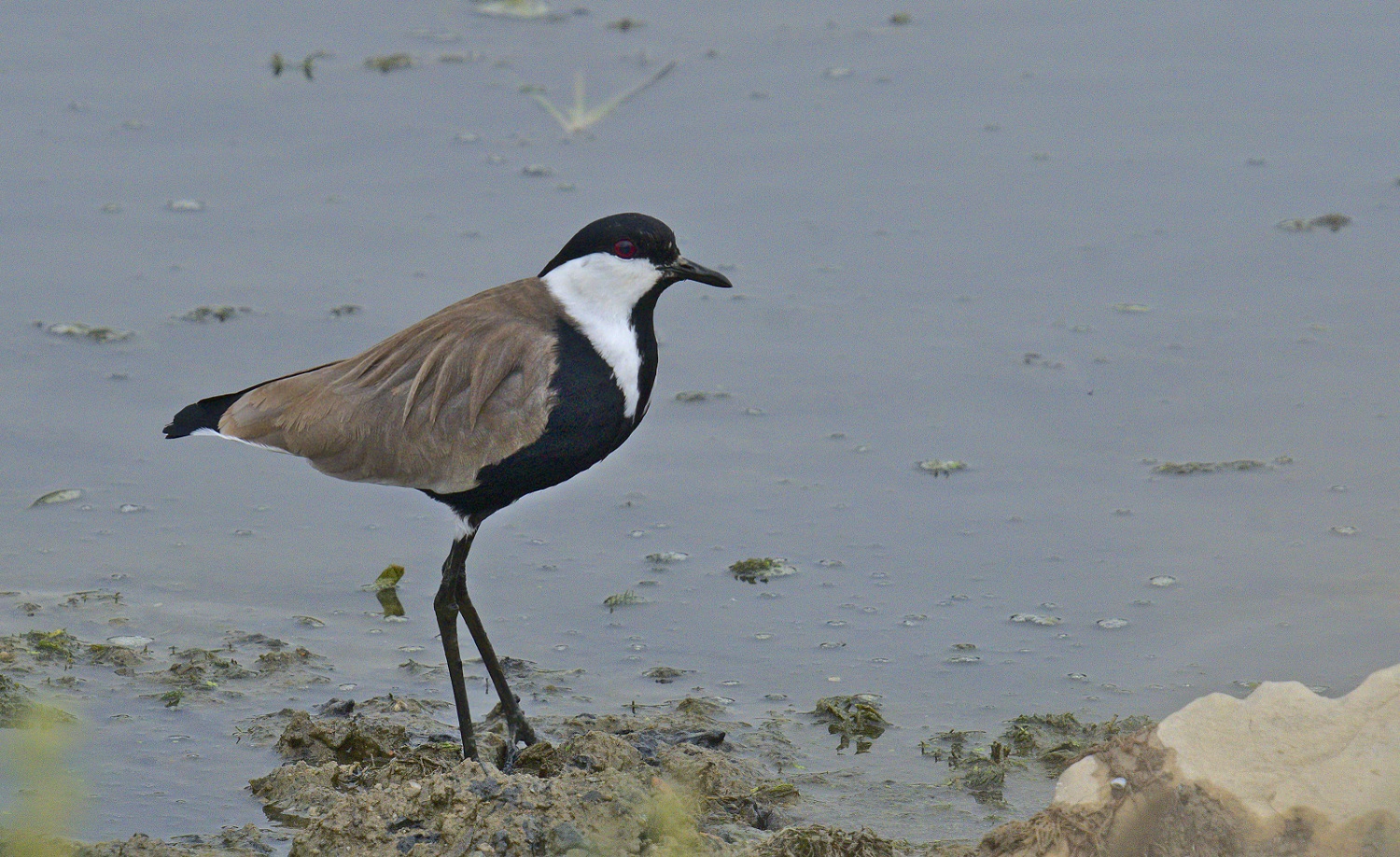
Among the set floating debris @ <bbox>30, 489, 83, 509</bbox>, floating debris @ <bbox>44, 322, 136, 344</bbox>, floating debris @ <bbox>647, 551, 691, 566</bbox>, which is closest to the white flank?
floating debris @ <bbox>30, 489, 83, 509</bbox>

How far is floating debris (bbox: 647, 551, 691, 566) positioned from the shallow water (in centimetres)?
4

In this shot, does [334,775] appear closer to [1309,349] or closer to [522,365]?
[522,365]

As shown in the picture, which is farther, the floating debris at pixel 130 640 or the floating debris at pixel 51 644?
the floating debris at pixel 130 640

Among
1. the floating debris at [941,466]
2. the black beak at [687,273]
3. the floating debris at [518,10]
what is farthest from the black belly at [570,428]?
the floating debris at [518,10]

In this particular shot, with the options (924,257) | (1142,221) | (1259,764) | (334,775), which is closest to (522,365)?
(334,775)

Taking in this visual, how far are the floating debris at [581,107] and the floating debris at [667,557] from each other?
13.9ft

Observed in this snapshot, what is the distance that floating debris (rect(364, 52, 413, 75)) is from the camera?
1145cm

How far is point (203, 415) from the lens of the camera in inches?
251

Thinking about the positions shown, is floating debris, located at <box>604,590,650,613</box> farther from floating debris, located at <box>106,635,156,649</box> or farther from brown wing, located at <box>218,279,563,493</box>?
floating debris, located at <box>106,635,156,649</box>

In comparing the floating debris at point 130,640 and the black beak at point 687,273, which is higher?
the black beak at point 687,273

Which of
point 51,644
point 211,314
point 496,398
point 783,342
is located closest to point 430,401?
point 496,398

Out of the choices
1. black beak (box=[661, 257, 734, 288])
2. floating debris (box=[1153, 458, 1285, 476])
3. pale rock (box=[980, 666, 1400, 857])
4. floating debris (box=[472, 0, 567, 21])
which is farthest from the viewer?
floating debris (box=[472, 0, 567, 21])

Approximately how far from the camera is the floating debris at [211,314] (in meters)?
8.80

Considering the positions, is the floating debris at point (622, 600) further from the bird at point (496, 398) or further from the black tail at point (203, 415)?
the black tail at point (203, 415)
